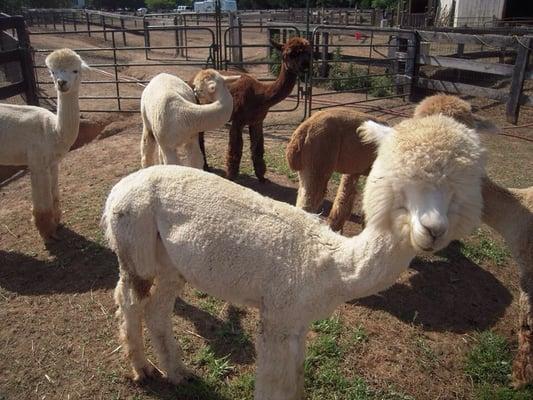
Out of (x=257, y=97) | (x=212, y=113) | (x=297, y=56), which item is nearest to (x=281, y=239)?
(x=212, y=113)

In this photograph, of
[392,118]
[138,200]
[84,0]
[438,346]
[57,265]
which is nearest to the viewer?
[138,200]

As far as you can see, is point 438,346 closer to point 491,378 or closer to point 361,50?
point 491,378

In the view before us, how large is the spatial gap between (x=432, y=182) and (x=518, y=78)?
29.1 ft

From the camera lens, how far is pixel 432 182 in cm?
169

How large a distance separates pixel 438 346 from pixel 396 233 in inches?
77.2

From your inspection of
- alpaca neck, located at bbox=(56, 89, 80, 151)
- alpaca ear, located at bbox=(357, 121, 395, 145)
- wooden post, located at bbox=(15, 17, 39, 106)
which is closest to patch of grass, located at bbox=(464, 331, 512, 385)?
alpaca ear, located at bbox=(357, 121, 395, 145)

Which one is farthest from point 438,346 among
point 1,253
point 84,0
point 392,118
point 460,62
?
point 84,0

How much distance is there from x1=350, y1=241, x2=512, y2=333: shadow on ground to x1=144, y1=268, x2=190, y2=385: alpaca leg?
1.71 m

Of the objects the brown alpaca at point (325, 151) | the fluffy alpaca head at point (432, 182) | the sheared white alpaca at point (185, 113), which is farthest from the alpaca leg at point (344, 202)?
the fluffy alpaca head at point (432, 182)

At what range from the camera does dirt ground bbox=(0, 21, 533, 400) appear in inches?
121

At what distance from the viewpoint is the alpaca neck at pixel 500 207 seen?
3.12m

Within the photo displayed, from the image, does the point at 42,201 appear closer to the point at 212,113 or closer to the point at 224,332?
the point at 212,113

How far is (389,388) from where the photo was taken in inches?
118

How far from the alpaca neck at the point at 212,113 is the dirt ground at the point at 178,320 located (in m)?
1.69
